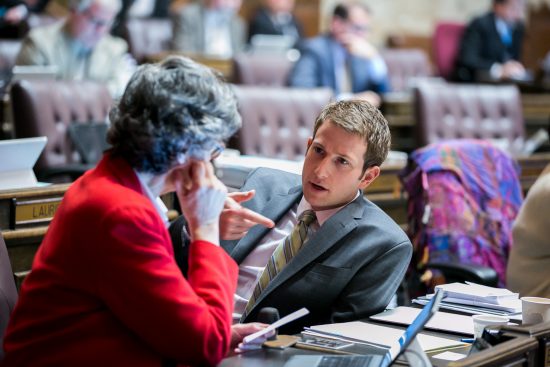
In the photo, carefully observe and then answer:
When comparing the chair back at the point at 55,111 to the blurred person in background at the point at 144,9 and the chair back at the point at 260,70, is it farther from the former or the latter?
the blurred person in background at the point at 144,9

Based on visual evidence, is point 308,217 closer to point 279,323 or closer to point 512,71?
point 279,323

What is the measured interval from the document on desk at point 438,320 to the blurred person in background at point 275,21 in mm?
6585

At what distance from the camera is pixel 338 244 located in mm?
2430

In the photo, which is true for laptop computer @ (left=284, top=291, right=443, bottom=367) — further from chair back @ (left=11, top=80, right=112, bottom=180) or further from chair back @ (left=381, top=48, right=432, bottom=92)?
chair back @ (left=381, top=48, right=432, bottom=92)

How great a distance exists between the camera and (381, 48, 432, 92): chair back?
819 cm

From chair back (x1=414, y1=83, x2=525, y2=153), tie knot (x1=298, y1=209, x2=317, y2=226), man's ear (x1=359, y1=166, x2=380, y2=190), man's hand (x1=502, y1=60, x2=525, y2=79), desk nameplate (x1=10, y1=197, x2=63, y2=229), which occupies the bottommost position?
man's hand (x1=502, y1=60, x2=525, y2=79)

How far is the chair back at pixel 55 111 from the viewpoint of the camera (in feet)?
14.3

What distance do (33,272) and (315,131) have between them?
989 mm

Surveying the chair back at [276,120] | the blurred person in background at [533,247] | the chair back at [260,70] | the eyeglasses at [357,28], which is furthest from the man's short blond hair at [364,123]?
the eyeglasses at [357,28]

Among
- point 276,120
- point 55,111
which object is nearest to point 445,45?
point 276,120

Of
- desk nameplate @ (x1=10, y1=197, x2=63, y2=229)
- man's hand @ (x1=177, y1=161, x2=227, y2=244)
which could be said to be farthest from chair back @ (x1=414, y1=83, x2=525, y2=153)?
man's hand @ (x1=177, y1=161, x2=227, y2=244)

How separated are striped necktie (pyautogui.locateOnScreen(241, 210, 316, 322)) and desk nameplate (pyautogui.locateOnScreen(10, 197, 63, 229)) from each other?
788 millimetres

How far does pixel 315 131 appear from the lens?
256 cm

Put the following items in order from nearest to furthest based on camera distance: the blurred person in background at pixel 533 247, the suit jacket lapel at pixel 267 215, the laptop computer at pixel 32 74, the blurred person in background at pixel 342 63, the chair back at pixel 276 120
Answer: the suit jacket lapel at pixel 267 215, the blurred person in background at pixel 533 247, the chair back at pixel 276 120, the laptop computer at pixel 32 74, the blurred person in background at pixel 342 63
